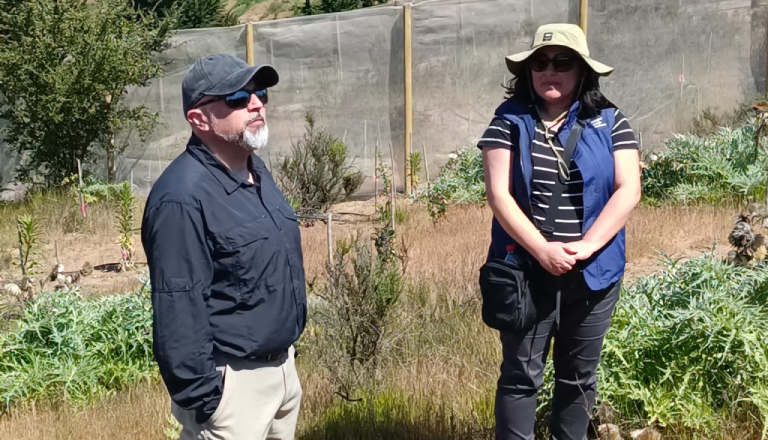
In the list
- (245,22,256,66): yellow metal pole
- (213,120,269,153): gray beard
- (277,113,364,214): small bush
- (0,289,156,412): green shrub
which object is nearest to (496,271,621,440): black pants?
(213,120,269,153): gray beard

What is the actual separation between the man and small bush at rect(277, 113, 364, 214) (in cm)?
738

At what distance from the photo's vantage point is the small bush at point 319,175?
10.3 meters

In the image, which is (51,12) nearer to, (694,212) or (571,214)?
(694,212)

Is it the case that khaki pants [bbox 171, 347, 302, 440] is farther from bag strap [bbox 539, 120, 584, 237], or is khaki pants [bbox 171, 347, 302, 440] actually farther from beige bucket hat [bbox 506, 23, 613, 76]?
beige bucket hat [bbox 506, 23, 613, 76]

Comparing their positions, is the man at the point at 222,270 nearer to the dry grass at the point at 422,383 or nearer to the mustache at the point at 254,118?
the mustache at the point at 254,118

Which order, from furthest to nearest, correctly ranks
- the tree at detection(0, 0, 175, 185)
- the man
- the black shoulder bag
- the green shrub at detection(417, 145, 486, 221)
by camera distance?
the tree at detection(0, 0, 175, 185), the green shrub at detection(417, 145, 486, 221), the black shoulder bag, the man

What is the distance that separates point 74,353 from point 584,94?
3.14 m

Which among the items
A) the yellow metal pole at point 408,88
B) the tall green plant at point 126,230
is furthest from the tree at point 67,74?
the tall green plant at point 126,230

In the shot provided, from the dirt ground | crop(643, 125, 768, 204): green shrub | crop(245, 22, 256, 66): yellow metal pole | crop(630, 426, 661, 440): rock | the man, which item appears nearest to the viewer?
the man

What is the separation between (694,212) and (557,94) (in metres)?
4.88

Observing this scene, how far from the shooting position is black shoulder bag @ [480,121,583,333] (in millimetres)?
2969

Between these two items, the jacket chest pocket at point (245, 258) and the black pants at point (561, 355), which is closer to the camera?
the jacket chest pocket at point (245, 258)

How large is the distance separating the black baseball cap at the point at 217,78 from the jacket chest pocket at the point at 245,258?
0.41 m

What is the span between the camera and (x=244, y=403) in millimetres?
2529
